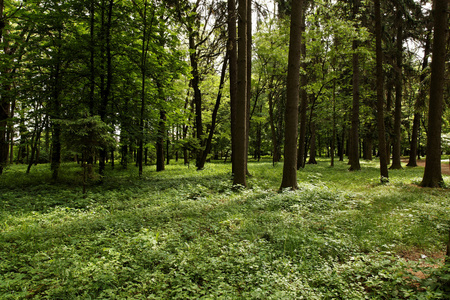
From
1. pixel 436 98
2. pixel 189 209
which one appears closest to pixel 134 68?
pixel 189 209

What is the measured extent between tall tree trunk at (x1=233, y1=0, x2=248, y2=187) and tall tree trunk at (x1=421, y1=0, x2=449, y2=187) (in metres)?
7.79

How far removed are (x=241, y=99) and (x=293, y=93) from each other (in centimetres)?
200

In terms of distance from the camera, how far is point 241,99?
8742mm

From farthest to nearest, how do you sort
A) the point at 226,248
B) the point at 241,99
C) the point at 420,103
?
the point at 420,103 → the point at 241,99 → the point at 226,248

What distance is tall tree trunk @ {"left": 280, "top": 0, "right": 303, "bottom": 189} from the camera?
316 inches

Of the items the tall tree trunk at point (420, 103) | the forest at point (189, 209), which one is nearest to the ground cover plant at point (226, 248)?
the forest at point (189, 209)

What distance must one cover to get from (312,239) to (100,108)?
33.3 ft

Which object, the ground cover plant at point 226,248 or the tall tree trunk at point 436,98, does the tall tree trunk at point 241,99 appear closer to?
the ground cover plant at point 226,248

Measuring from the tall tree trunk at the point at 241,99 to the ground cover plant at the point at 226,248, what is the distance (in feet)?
6.14

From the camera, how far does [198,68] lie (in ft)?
48.6

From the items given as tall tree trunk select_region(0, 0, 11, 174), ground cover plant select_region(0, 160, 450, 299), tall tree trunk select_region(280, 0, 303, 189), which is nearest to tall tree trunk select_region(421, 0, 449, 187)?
ground cover plant select_region(0, 160, 450, 299)

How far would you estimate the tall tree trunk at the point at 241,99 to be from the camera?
8570 millimetres

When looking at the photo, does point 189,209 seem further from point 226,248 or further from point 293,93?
point 293,93

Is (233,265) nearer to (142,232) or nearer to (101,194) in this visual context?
(142,232)
